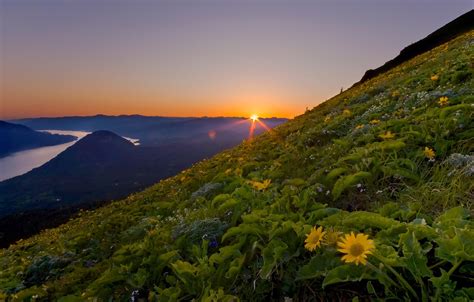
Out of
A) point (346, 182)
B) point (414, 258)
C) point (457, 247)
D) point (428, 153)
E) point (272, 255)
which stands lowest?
point (272, 255)

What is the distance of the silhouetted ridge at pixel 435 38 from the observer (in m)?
70.9

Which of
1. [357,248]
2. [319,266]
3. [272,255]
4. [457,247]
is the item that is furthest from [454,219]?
[272,255]

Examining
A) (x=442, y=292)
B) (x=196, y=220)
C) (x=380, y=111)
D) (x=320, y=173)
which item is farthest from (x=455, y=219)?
(x=380, y=111)

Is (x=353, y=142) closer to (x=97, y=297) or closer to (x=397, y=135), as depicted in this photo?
(x=397, y=135)

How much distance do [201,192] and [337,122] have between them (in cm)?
556

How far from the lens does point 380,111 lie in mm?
11266

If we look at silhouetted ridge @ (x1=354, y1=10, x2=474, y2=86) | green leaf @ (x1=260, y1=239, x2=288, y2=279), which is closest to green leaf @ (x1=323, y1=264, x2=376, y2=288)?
green leaf @ (x1=260, y1=239, x2=288, y2=279)

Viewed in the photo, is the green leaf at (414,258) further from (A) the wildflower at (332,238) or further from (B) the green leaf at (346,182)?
(B) the green leaf at (346,182)

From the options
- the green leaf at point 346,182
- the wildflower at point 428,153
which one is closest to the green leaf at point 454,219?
the green leaf at point 346,182

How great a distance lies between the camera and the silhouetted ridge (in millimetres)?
70938

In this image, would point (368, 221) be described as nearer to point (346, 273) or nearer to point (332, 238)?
point (332, 238)

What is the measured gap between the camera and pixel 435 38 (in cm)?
7638

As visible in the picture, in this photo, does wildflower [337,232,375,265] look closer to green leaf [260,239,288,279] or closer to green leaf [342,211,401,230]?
green leaf [342,211,401,230]

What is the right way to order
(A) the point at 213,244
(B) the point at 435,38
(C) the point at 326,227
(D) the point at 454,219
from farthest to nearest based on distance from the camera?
(B) the point at 435,38 → (A) the point at 213,244 → (C) the point at 326,227 → (D) the point at 454,219
